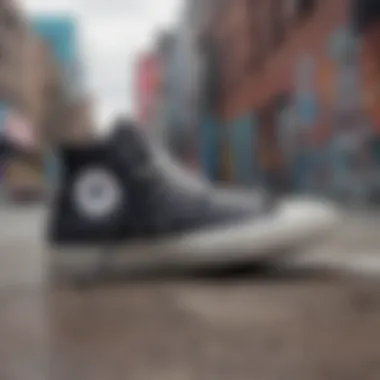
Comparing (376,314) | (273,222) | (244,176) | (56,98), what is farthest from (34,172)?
(376,314)

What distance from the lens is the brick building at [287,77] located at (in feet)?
3.76

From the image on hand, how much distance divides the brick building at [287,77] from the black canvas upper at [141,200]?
258 mm

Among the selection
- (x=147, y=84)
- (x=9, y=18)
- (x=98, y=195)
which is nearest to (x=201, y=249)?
(x=98, y=195)

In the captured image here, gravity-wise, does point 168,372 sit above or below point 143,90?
below

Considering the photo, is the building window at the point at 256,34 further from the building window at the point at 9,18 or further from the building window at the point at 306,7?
the building window at the point at 9,18

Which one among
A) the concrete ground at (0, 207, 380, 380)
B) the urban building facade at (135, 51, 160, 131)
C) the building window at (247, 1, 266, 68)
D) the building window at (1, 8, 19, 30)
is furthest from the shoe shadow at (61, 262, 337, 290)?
the building window at (1, 8, 19, 30)

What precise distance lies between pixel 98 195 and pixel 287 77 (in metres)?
0.49

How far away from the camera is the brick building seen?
1.15 m

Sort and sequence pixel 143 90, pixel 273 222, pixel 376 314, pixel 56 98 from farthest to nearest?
pixel 56 98 < pixel 143 90 < pixel 273 222 < pixel 376 314

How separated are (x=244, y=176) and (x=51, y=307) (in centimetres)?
58

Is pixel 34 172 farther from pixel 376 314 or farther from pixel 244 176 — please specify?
pixel 376 314

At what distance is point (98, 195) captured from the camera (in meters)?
0.84

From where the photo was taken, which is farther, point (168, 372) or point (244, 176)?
point (244, 176)

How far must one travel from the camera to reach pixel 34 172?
1.14 m
